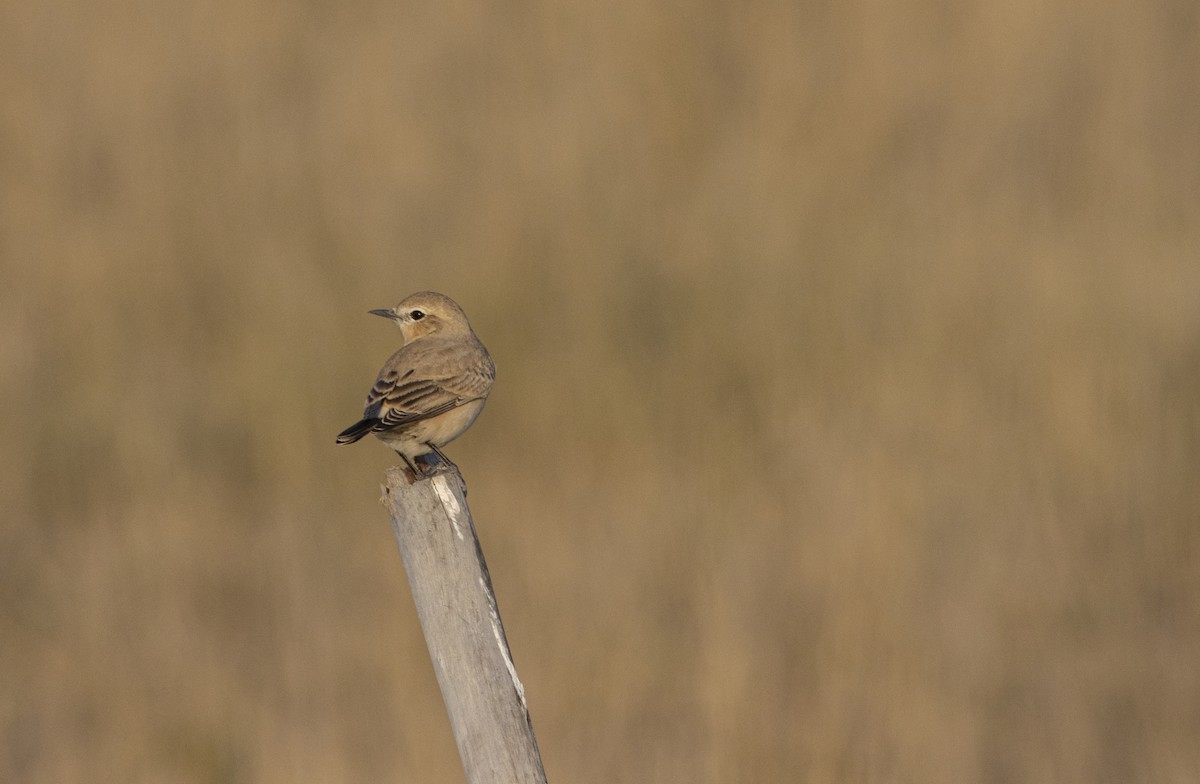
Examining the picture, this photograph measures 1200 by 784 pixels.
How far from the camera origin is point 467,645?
3531 millimetres

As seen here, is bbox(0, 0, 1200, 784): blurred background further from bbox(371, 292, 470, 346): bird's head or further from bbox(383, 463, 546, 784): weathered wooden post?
bbox(383, 463, 546, 784): weathered wooden post

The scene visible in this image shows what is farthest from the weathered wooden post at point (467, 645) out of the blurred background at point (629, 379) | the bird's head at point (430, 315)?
the blurred background at point (629, 379)

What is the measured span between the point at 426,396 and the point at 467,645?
5.35 feet

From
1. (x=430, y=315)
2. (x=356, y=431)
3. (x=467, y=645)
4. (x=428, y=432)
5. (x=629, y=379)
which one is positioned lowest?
(x=467, y=645)

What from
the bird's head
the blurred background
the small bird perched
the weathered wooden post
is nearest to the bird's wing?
the small bird perched

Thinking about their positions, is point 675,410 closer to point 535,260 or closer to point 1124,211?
point 535,260

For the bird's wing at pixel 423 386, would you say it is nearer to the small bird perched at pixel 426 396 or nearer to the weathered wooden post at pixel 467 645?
the small bird perched at pixel 426 396

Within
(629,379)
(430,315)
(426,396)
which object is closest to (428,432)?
(426,396)

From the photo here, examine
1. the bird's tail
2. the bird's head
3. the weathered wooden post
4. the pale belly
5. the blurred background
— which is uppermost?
the blurred background

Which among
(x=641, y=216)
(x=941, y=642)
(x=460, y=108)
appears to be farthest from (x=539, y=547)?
(x=460, y=108)

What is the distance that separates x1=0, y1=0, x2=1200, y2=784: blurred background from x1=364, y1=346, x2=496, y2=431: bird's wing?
303cm

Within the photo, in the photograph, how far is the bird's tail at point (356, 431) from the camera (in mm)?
4664

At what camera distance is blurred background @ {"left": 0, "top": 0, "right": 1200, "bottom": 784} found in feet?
26.9

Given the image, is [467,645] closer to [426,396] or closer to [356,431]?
[356,431]
